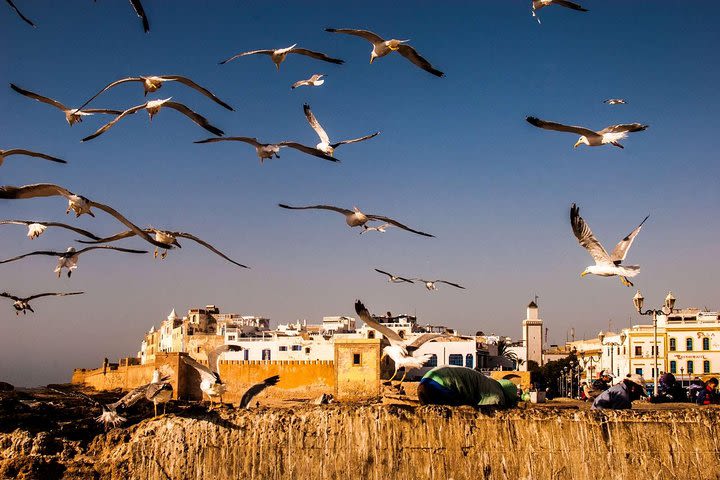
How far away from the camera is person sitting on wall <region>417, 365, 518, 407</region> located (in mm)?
17453

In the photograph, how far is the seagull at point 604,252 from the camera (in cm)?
1406

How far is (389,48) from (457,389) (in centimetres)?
734

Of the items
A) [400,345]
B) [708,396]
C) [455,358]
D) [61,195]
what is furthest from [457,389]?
[455,358]

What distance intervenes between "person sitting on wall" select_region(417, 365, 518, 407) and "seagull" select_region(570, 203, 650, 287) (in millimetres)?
4223

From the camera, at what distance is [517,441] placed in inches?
632

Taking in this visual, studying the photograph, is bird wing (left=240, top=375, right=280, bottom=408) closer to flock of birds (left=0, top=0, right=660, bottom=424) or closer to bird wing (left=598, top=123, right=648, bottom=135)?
flock of birds (left=0, top=0, right=660, bottom=424)

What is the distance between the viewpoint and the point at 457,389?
17.5 m

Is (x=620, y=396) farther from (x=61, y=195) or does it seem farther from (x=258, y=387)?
(x=61, y=195)

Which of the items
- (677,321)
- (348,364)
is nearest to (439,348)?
(348,364)

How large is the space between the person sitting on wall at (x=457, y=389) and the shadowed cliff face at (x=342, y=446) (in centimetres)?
76

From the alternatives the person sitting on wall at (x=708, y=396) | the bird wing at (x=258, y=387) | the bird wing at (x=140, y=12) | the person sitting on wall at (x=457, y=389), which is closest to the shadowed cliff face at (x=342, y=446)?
the person sitting on wall at (x=457, y=389)

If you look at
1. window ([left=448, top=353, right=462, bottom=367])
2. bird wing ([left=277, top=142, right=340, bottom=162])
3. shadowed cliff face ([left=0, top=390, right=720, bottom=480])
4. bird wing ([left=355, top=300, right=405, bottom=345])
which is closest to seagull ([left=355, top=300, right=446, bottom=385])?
bird wing ([left=355, top=300, right=405, bottom=345])

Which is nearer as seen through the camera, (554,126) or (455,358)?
(554,126)

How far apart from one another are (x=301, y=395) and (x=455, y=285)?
31737mm
